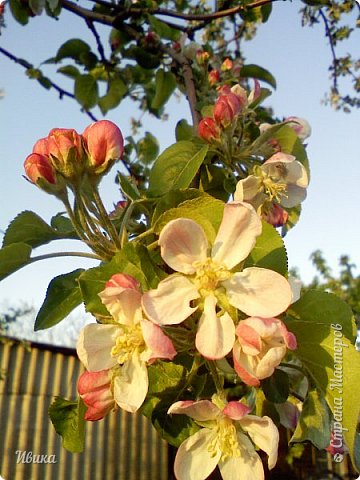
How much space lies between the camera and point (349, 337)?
2.45 ft

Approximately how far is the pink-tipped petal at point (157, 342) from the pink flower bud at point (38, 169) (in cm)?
29

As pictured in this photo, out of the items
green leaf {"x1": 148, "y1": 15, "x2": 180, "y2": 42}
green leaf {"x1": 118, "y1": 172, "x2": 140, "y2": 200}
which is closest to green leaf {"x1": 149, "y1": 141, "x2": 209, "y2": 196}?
green leaf {"x1": 118, "y1": 172, "x2": 140, "y2": 200}

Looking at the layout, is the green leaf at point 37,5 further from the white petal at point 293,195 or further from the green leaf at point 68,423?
the green leaf at point 68,423

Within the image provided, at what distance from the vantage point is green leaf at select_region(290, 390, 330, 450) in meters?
0.71

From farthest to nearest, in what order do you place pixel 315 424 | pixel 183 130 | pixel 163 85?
pixel 163 85 → pixel 183 130 → pixel 315 424

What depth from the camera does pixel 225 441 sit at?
726mm

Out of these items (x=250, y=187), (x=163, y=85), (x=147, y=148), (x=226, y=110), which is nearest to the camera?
(x=250, y=187)

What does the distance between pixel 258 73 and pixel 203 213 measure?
1.03 meters

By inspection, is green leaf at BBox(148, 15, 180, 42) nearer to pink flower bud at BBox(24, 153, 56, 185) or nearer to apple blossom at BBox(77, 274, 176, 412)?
pink flower bud at BBox(24, 153, 56, 185)

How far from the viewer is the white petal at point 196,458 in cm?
73

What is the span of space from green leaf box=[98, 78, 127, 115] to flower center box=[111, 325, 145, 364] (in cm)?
157

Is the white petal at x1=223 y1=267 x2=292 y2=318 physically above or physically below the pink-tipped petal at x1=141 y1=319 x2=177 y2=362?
above

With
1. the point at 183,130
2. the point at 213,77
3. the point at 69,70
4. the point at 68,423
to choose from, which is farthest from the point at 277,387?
the point at 69,70

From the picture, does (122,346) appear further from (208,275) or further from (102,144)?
(102,144)
